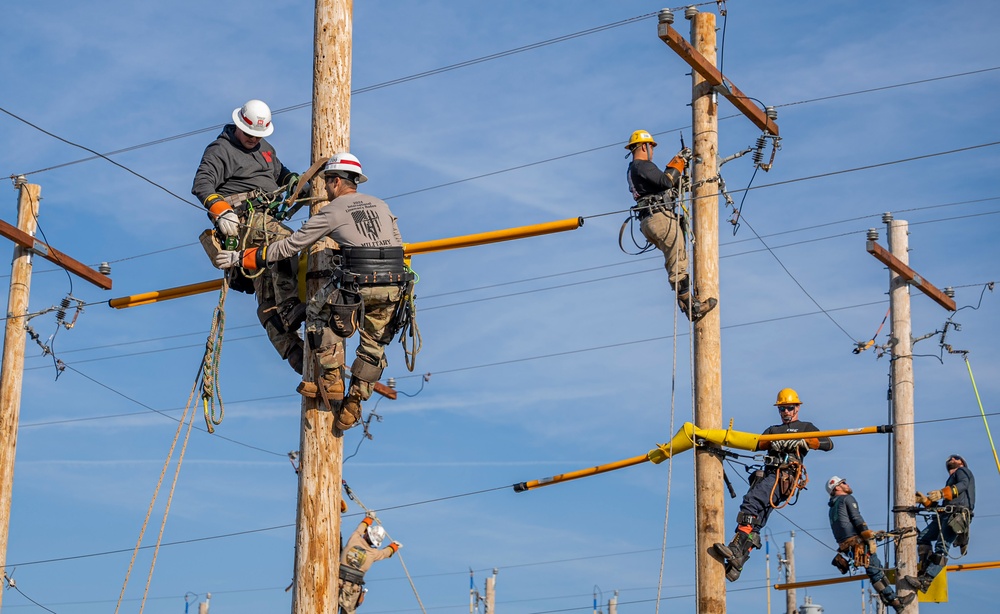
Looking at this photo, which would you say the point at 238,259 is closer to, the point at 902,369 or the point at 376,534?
the point at 376,534

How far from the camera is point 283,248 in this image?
878 centimetres

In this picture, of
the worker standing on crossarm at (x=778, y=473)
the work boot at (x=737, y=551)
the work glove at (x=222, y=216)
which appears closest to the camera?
the work glove at (x=222, y=216)

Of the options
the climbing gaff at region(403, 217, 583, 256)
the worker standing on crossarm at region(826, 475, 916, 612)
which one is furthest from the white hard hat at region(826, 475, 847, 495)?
the climbing gaff at region(403, 217, 583, 256)

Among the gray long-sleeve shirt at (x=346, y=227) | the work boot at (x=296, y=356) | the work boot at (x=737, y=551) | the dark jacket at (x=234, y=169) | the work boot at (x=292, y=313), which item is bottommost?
the work boot at (x=737, y=551)

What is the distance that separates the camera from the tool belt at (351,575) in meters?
13.2

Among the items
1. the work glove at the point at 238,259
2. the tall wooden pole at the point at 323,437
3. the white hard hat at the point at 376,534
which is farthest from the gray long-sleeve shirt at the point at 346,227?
the white hard hat at the point at 376,534

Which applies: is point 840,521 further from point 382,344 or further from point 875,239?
point 382,344

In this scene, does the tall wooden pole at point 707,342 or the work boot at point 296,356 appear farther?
the tall wooden pole at point 707,342

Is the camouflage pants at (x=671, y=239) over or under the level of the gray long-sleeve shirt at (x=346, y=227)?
over

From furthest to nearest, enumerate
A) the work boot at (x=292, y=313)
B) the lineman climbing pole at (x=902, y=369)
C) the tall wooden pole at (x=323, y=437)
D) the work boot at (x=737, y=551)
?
the lineman climbing pole at (x=902, y=369)
the work boot at (x=737, y=551)
the work boot at (x=292, y=313)
the tall wooden pole at (x=323, y=437)

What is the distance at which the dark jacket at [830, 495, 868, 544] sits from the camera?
577 inches

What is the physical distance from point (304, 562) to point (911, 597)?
28.6 ft

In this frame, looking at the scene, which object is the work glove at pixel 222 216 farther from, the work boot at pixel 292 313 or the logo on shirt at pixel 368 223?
the logo on shirt at pixel 368 223

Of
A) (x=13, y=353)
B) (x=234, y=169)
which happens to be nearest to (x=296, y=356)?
(x=234, y=169)
